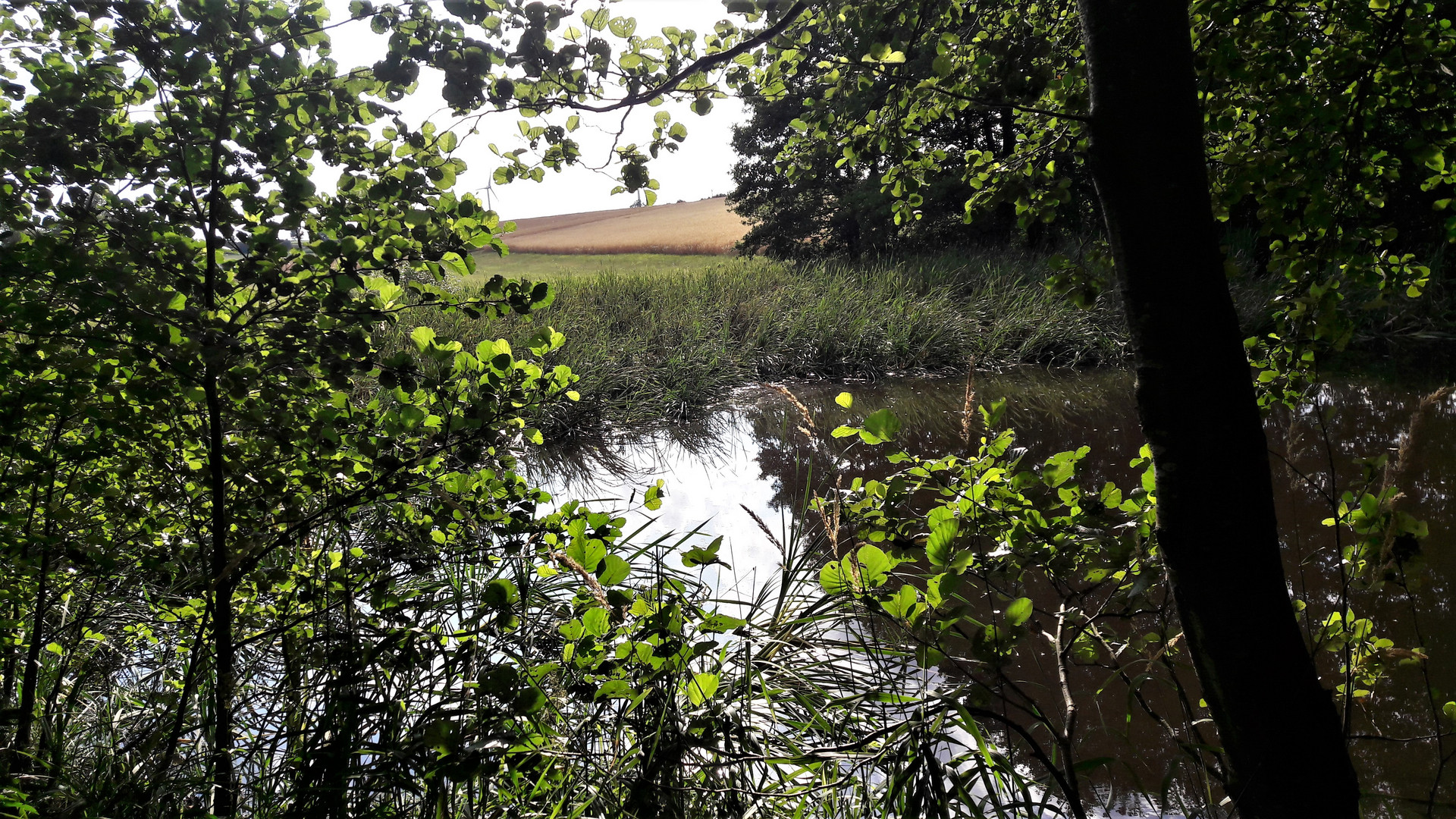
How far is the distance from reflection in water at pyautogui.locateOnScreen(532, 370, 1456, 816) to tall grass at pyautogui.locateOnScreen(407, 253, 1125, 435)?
47cm

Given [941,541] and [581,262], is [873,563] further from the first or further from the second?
[581,262]

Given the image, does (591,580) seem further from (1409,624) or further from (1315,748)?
(1409,624)

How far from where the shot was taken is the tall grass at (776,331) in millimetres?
7473

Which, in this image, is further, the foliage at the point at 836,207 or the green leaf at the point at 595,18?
the foliage at the point at 836,207

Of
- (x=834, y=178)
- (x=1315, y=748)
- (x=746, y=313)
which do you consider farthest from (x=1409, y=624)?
(x=834, y=178)

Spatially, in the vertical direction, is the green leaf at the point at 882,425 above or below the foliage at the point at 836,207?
below

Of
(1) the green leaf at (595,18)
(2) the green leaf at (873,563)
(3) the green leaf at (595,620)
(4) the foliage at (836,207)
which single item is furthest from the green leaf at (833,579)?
(4) the foliage at (836,207)

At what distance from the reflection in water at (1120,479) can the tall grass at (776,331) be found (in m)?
0.47

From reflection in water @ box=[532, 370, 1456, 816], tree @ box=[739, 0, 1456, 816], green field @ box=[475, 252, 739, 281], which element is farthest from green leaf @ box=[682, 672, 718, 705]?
green field @ box=[475, 252, 739, 281]

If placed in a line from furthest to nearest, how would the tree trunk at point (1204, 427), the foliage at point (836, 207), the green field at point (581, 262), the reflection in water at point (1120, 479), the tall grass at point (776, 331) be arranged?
the green field at point (581, 262) → the foliage at point (836, 207) → the tall grass at point (776, 331) → the reflection in water at point (1120, 479) → the tree trunk at point (1204, 427)

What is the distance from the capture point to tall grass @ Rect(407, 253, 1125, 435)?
7473 mm

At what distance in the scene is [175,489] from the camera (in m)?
1.82

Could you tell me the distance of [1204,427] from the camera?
48.3 inches

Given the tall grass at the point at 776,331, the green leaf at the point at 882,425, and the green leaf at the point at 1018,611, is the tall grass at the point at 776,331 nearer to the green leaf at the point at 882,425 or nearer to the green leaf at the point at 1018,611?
the green leaf at the point at 882,425
